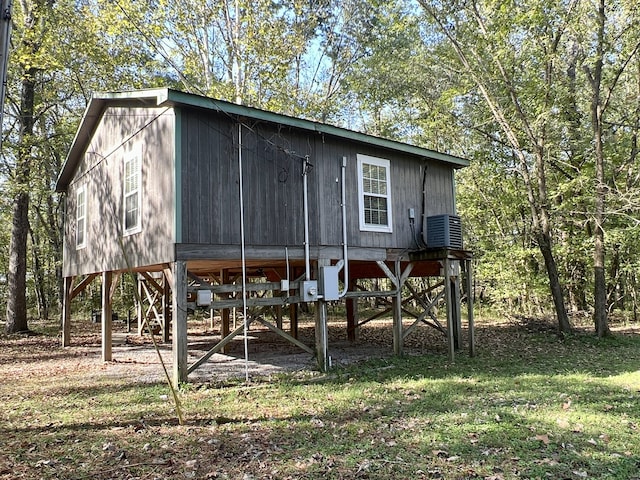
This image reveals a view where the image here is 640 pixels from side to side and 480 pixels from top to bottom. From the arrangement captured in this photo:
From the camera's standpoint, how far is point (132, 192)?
9281 mm

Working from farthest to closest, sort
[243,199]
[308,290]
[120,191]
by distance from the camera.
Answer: [120,191]
[308,290]
[243,199]

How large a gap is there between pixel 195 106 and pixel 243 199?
1.75 m

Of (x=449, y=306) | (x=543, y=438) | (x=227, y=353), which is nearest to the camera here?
(x=543, y=438)

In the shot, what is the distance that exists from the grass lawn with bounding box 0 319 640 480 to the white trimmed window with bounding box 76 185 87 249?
3.83m

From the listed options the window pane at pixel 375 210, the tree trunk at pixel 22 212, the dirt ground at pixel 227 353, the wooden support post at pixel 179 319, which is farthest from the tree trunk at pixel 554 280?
the tree trunk at pixel 22 212

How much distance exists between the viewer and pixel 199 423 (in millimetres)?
5871

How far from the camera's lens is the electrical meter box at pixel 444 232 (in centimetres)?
1083

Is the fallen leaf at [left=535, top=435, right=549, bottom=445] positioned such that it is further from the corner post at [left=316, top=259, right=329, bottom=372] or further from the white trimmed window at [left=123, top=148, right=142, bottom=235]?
the white trimmed window at [left=123, top=148, right=142, bottom=235]

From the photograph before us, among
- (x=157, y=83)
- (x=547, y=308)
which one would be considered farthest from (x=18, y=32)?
(x=547, y=308)

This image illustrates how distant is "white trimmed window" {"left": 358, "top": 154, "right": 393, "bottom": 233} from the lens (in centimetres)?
1030

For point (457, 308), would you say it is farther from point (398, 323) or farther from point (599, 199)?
point (599, 199)

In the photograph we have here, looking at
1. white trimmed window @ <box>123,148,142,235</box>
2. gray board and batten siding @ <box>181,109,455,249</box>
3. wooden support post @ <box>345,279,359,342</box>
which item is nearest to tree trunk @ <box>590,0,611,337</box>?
gray board and batten siding @ <box>181,109,455,249</box>

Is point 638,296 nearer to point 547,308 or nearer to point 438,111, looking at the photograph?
point 547,308

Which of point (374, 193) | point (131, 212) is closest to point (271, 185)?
point (374, 193)
